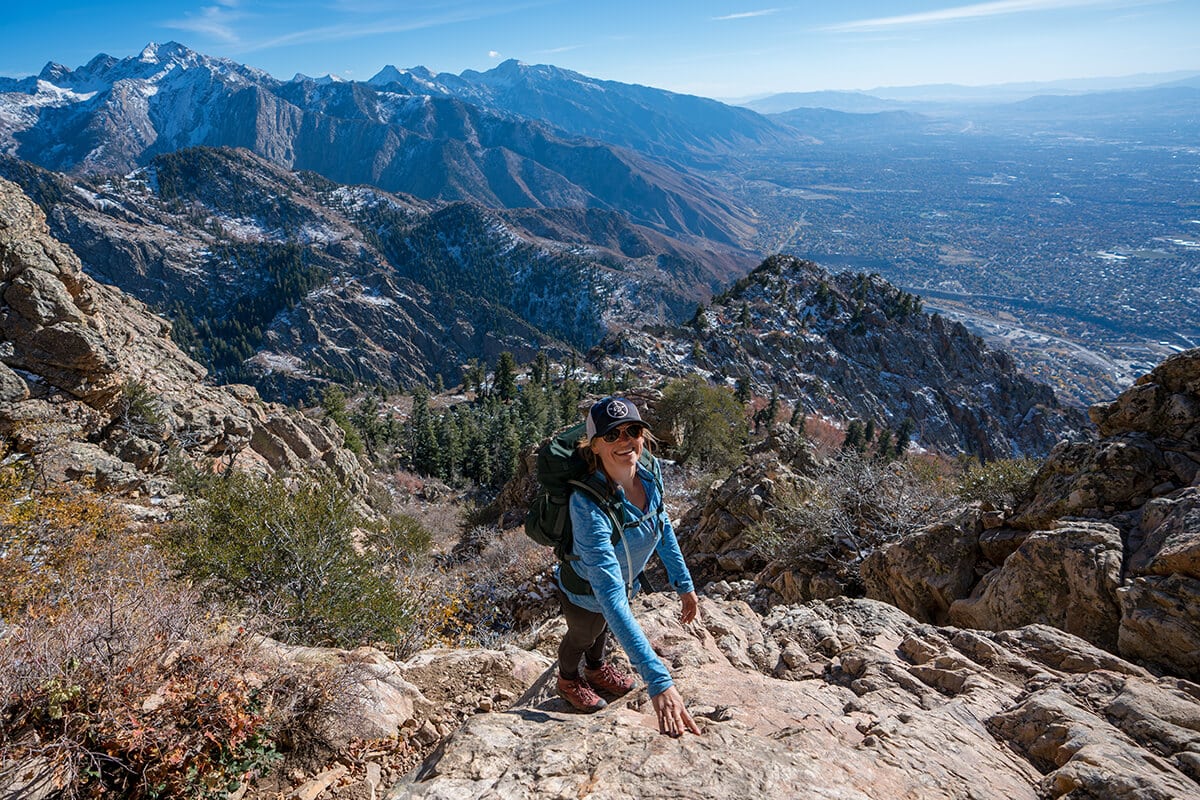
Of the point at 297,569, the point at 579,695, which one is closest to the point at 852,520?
the point at 579,695

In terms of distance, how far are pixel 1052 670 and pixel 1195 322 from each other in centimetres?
22654

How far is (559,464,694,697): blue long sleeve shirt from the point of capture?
3.22 m

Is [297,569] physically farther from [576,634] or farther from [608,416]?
[608,416]

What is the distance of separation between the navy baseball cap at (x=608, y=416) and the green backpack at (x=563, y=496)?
17cm

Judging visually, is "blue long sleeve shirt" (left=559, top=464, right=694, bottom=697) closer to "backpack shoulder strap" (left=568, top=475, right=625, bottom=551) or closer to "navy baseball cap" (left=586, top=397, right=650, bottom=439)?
"backpack shoulder strap" (left=568, top=475, right=625, bottom=551)

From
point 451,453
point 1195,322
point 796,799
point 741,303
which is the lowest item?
point 1195,322

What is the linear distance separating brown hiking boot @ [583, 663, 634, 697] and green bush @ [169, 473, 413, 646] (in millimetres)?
4068

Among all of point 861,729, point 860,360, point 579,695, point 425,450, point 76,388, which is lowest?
point 860,360

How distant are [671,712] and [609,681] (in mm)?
1094

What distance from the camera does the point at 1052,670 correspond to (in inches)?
193

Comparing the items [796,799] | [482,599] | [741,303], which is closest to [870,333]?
[741,303]

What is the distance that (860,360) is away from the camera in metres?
78.2

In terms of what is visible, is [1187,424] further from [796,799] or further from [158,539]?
[158,539]

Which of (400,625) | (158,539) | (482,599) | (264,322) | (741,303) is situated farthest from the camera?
(264,322)
